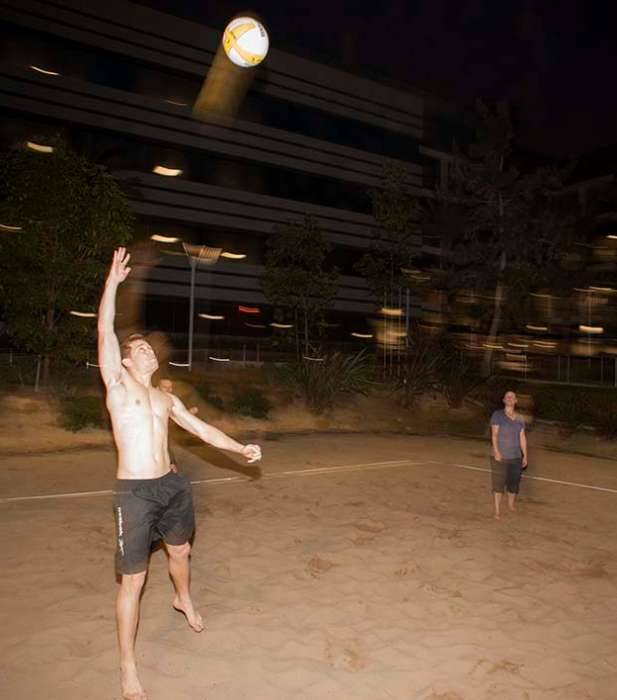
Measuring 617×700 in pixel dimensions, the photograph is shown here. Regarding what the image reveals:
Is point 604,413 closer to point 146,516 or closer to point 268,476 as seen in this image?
point 268,476

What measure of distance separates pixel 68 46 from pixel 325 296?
1673 cm

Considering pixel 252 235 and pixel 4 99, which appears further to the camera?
pixel 252 235

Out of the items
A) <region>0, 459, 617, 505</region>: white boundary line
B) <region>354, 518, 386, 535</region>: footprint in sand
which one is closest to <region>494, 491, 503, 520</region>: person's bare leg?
<region>354, 518, 386, 535</region>: footprint in sand

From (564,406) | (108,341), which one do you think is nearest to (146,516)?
(108,341)

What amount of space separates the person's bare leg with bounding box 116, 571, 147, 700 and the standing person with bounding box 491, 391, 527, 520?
540cm

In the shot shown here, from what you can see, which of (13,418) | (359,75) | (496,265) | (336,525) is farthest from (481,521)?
(359,75)

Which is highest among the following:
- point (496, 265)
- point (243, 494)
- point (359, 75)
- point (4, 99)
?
point (359, 75)

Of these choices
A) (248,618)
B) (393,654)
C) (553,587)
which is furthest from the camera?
(553,587)

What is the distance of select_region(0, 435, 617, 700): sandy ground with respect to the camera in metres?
3.95

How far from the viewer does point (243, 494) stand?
896 centimetres

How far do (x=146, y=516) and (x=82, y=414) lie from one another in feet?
35.5

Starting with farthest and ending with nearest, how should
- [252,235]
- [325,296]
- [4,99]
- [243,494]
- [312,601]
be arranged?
1. [252,235]
2. [4,99]
3. [325,296]
4. [243,494]
5. [312,601]

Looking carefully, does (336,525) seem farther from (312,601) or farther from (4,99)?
(4,99)

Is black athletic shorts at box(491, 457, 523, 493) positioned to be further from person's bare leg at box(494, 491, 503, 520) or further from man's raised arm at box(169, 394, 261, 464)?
man's raised arm at box(169, 394, 261, 464)
